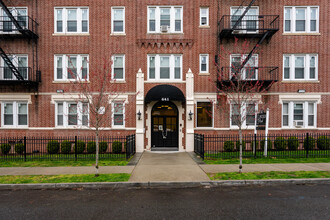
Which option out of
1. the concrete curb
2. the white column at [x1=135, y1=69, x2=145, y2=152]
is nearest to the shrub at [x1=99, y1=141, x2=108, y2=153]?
the white column at [x1=135, y1=69, x2=145, y2=152]

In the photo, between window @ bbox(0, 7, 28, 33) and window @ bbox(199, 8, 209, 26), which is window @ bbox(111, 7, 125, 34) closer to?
window @ bbox(199, 8, 209, 26)

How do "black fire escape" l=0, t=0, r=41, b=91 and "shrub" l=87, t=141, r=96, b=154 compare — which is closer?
"shrub" l=87, t=141, r=96, b=154

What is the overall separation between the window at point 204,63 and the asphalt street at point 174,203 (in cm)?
937

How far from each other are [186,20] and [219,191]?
39.0 ft

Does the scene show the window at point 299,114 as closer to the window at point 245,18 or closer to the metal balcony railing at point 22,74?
the window at point 245,18

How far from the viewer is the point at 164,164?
1020 cm

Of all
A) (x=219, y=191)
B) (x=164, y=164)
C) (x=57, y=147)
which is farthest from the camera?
(x=57, y=147)

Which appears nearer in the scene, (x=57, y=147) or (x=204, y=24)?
(x=57, y=147)

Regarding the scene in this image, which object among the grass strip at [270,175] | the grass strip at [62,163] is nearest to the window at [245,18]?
the grass strip at [270,175]

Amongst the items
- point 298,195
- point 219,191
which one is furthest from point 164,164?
point 298,195

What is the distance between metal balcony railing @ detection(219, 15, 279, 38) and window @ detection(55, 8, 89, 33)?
31.7ft

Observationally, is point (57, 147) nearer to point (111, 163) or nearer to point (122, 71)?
point (111, 163)

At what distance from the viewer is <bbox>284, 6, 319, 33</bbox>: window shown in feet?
47.8

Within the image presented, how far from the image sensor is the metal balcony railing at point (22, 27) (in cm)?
1367
